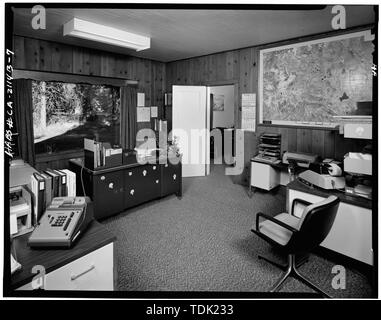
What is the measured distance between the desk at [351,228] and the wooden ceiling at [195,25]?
1.71m

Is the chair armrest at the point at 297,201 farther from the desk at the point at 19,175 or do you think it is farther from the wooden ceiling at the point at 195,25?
the desk at the point at 19,175

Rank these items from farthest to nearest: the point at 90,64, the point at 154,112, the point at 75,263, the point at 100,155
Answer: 1. the point at 154,112
2. the point at 90,64
3. the point at 100,155
4. the point at 75,263

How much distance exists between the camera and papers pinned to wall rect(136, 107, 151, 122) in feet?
18.1

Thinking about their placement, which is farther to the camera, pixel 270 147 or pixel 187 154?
pixel 187 154

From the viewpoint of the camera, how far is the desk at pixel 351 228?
7.20 feet

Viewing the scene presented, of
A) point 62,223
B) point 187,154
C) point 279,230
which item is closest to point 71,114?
point 187,154

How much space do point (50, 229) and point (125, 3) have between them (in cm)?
115

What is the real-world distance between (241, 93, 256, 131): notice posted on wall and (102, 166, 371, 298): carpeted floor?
134 cm

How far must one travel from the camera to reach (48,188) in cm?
171

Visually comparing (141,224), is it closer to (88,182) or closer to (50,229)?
(88,182)

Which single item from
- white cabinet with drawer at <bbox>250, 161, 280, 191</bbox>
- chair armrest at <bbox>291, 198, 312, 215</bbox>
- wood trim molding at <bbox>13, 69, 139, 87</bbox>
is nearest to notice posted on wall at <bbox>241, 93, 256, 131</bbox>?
white cabinet with drawer at <bbox>250, 161, 280, 191</bbox>

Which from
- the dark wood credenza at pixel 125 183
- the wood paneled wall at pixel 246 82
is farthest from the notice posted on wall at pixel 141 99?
the dark wood credenza at pixel 125 183

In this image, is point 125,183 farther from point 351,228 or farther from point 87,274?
point 351,228

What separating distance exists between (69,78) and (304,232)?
13.7 feet
